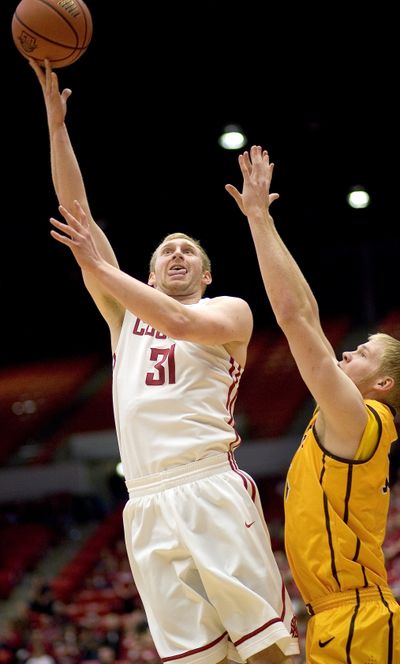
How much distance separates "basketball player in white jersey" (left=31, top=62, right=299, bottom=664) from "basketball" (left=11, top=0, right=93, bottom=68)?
0.94m

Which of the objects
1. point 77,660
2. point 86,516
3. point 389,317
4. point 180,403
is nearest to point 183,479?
point 180,403

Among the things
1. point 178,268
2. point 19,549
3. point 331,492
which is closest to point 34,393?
point 19,549

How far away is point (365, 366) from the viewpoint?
158 inches

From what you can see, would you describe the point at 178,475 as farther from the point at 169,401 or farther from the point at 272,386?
the point at 272,386

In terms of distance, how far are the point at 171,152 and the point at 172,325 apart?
37.3 ft

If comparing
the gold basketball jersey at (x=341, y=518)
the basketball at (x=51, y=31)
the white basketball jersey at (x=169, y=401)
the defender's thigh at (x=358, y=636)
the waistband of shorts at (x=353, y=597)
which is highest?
the basketball at (x=51, y=31)

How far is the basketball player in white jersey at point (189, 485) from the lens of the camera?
357 centimetres

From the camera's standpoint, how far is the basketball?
4.52 metres

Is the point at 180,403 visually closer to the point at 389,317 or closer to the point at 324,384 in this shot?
the point at 324,384

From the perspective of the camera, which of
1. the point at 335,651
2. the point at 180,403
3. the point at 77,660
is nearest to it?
the point at 335,651

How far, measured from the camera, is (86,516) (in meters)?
18.0

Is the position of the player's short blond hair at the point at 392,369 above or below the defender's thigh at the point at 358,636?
above

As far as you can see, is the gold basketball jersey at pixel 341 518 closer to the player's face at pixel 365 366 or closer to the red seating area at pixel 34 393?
the player's face at pixel 365 366

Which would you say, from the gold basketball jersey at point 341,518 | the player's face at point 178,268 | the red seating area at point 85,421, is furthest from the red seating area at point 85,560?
the gold basketball jersey at point 341,518
